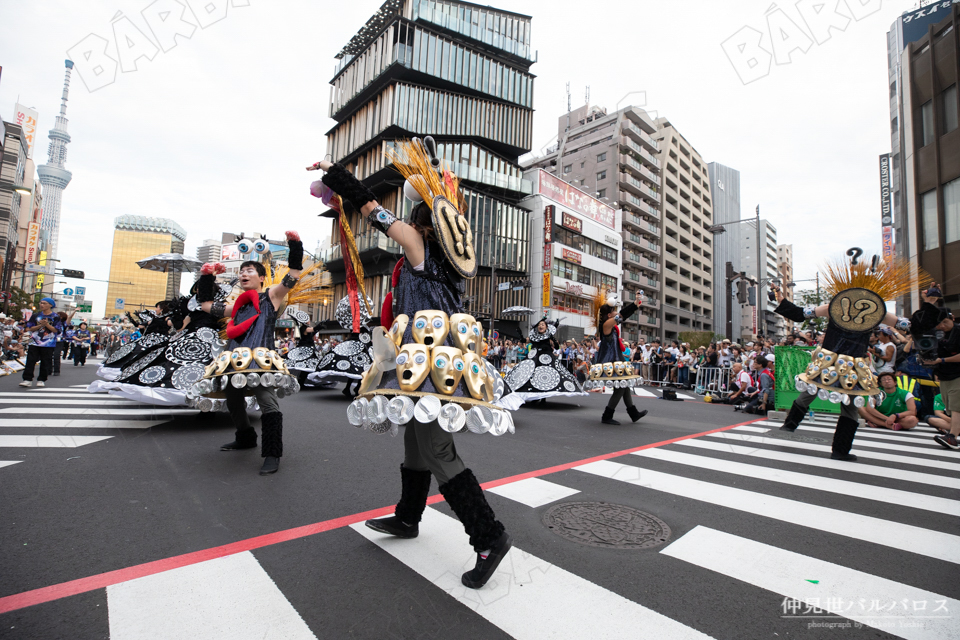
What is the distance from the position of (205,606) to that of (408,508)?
3.18 ft

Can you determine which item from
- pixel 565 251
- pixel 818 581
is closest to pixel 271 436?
pixel 818 581

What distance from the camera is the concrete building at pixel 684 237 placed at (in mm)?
59906

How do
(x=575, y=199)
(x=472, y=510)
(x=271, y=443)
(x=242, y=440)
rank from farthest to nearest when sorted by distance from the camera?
1. (x=575, y=199)
2. (x=242, y=440)
3. (x=271, y=443)
4. (x=472, y=510)

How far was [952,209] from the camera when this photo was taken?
1627 cm

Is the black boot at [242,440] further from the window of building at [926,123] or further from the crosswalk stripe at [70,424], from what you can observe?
the window of building at [926,123]

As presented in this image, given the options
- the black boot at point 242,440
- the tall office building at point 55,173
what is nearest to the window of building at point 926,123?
the black boot at point 242,440

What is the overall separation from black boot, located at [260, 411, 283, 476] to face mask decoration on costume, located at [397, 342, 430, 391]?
2.17 meters

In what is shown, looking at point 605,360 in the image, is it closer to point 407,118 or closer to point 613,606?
point 613,606

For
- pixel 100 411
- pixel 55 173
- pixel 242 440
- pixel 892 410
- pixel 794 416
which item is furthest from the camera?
pixel 55 173

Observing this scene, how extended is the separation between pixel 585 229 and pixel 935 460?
4060 centimetres

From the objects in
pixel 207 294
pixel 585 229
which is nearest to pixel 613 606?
pixel 207 294

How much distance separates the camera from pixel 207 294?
18.4ft

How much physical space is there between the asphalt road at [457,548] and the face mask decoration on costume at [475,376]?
0.86 m

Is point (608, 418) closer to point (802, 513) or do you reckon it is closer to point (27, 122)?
point (802, 513)
